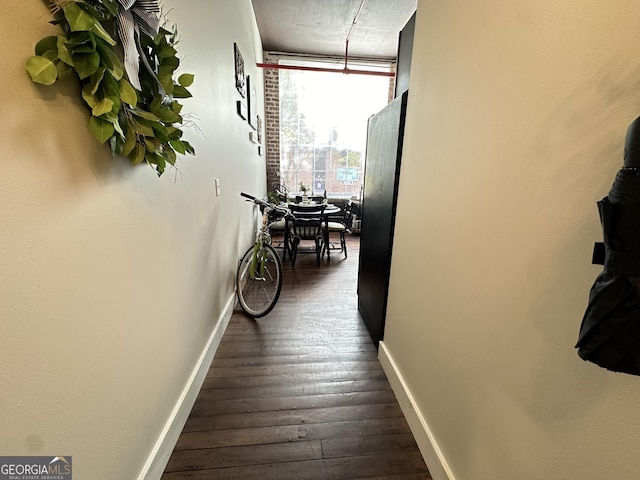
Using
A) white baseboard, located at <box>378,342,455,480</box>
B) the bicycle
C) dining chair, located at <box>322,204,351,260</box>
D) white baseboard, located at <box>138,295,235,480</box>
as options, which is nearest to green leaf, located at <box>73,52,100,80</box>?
white baseboard, located at <box>138,295,235,480</box>

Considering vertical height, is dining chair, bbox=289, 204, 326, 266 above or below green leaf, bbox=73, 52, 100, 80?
below

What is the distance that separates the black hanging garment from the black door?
1.21m

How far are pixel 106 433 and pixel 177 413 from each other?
52 cm

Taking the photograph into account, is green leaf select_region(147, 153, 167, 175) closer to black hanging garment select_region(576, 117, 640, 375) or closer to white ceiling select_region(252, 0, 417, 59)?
black hanging garment select_region(576, 117, 640, 375)

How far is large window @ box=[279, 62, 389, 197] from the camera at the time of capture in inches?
201

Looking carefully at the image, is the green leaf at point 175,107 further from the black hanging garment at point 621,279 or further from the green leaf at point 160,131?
the black hanging garment at point 621,279

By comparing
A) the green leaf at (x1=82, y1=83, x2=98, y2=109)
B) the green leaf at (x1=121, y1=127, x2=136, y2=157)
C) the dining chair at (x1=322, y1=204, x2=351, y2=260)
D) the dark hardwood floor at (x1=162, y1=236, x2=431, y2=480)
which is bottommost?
the dark hardwood floor at (x1=162, y1=236, x2=431, y2=480)

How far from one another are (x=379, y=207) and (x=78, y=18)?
168 cm

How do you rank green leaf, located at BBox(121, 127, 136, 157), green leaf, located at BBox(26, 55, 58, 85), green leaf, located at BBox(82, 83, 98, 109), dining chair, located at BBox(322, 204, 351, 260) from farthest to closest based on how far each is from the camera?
dining chair, located at BBox(322, 204, 351, 260), green leaf, located at BBox(121, 127, 136, 157), green leaf, located at BBox(82, 83, 98, 109), green leaf, located at BBox(26, 55, 58, 85)

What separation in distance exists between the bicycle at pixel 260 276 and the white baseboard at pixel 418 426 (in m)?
1.09

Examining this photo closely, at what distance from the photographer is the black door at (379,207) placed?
1637 millimetres

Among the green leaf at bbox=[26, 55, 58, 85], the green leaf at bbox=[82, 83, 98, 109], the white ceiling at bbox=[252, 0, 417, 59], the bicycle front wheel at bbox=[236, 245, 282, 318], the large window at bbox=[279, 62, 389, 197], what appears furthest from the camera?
the large window at bbox=[279, 62, 389, 197]

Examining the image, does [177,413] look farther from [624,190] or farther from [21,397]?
[624,190]

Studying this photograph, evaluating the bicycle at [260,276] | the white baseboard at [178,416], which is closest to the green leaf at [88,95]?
the white baseboard at [178,416]
